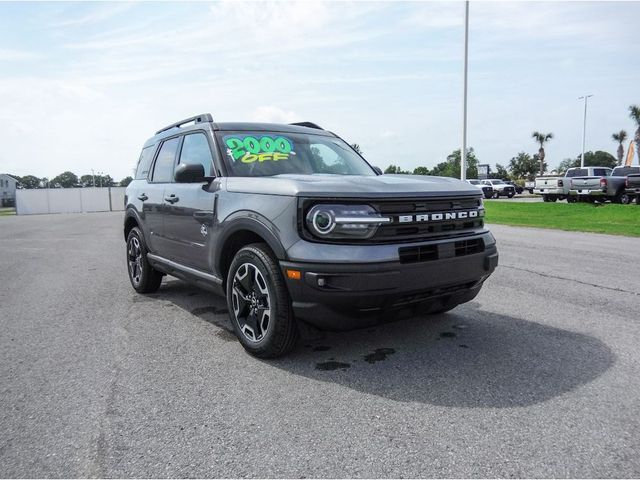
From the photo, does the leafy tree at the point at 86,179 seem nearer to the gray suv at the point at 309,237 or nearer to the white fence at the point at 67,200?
the white fence at the point at 67,200

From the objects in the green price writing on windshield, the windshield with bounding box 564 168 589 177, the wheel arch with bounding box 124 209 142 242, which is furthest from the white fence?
the green price writing on windshield

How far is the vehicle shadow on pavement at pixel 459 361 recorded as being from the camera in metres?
3.06

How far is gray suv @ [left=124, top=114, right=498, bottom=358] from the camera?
3213 millimetres

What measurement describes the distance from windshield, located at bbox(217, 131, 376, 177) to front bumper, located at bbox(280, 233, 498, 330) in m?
1.29

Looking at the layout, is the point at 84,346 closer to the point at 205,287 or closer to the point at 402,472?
the point at 205,287

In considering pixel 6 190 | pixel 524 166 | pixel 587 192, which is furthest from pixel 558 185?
pixel 6 190

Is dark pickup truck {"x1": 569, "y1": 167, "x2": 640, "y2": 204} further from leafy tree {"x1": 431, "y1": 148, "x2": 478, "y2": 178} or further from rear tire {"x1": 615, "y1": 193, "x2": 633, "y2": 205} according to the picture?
leafy tree {"x1": 431, "y1": 148, "x2": 478, "y2": 178}

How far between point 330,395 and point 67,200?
5809 cm

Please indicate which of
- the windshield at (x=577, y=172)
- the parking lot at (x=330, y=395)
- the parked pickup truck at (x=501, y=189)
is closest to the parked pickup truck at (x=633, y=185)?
the windshield at (x=577, y=172)

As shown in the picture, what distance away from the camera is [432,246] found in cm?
342

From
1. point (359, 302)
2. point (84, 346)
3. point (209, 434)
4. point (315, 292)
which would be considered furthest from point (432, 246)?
point (84, 346)

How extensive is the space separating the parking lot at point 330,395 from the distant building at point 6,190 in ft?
329

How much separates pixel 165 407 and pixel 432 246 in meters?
2.00

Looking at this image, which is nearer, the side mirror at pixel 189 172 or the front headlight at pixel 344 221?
the front headlight at pixel 344 221
